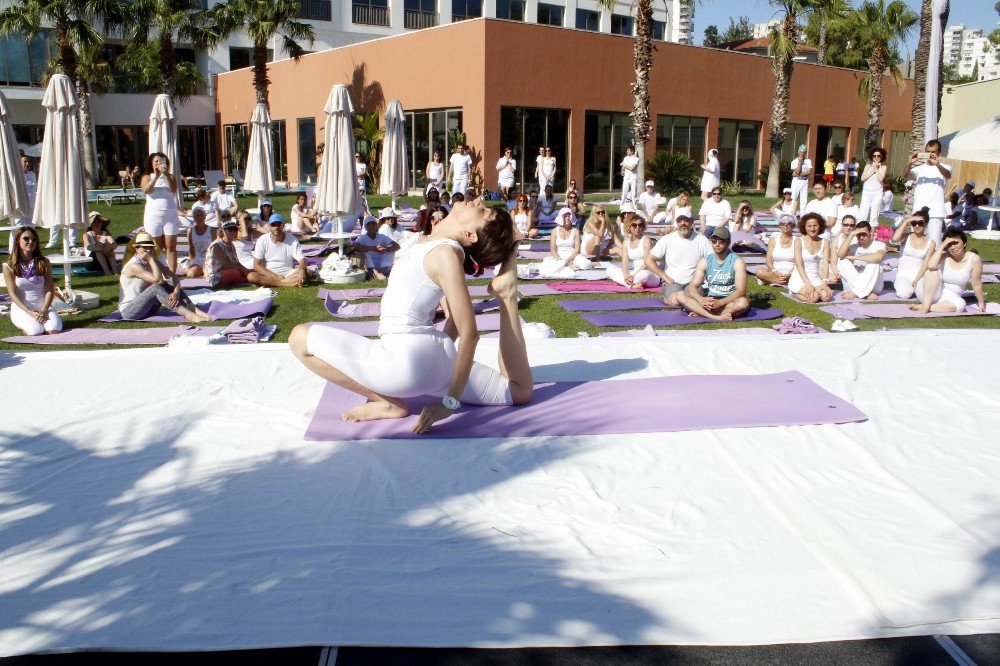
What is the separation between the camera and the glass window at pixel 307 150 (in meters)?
29.5

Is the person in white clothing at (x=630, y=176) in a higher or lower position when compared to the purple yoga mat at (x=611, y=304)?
higher

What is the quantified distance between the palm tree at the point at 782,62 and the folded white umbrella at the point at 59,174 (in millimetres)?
19664

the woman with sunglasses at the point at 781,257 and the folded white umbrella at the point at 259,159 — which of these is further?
the folded white umbrella at the point at 259,159

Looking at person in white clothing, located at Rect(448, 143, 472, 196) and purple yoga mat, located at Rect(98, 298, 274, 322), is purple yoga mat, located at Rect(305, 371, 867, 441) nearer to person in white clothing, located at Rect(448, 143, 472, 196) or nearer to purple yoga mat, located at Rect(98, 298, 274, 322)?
purple yoga mat, located at Rect(98, 298, 274, 322)

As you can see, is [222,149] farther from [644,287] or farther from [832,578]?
[832,578]

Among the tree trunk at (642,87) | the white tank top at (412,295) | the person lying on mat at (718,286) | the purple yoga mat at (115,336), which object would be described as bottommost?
the purple yoga mat at (115,336)

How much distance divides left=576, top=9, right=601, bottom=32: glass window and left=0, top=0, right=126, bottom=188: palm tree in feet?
67.3

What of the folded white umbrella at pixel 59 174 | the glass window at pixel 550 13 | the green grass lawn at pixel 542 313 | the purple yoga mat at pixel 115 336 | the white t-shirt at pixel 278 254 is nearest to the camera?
the purple yoga mat at pixel 115 336

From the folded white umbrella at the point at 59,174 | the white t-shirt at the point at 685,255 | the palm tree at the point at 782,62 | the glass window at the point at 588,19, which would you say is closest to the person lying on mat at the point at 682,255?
the white t-shirt at the point at 685,255

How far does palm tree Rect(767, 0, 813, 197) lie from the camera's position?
23.0m

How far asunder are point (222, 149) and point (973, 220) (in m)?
28.8

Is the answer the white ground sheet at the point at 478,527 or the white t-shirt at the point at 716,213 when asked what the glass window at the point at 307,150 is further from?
the white ground sheet at the point at 478,527

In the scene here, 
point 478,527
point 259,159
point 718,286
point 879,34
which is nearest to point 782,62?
point 879,34

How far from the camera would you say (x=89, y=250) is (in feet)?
36.8
